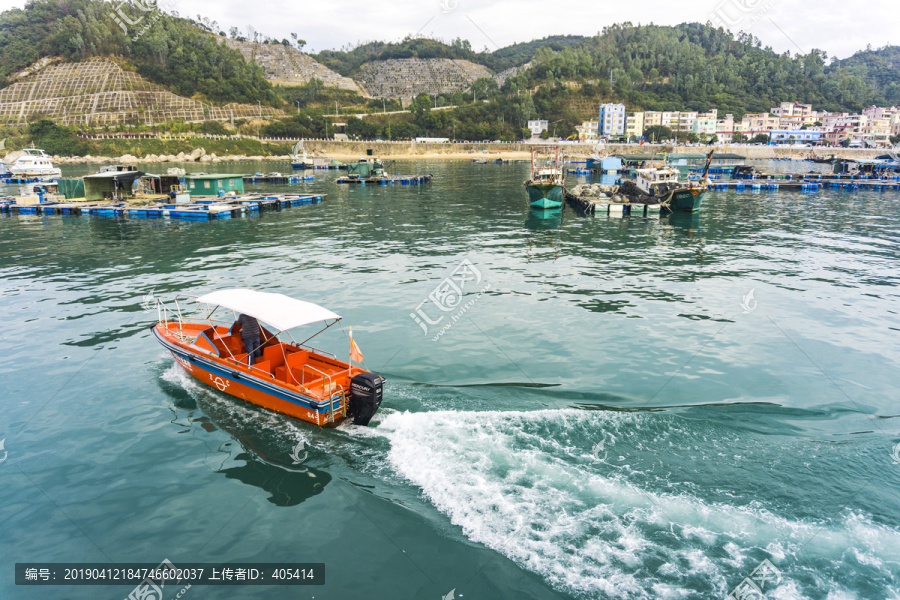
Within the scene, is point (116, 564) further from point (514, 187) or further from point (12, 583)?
point (514, 187)

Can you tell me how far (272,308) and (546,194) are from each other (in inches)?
1587

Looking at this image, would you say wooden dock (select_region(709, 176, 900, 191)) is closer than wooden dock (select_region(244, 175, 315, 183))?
Yes

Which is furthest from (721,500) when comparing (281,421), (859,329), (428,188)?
(428,188)

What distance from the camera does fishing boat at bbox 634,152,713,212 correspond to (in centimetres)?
5125

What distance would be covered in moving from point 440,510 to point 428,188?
71050 millimetres

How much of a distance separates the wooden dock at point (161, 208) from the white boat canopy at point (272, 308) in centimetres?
3745

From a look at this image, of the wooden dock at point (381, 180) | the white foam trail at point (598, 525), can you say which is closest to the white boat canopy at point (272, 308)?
the white foam trail at point (598, 525)

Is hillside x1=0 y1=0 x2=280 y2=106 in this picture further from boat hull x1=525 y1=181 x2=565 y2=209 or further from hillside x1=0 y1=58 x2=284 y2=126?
boat hull x1=525 y1=181 x2=565 y2=209

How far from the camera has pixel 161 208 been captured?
4894 cm

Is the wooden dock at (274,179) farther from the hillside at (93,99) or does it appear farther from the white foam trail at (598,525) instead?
the hillside at (93,99)

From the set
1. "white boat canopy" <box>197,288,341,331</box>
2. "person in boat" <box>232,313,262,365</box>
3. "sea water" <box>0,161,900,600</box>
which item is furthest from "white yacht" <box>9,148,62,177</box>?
"person in boat" <box>232,313,262,365</box>

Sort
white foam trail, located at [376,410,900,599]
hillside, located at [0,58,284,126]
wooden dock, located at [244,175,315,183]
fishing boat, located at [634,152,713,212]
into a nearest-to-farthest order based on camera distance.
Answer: white foam trail, located at [376,410,900,599] < fishing boat, located at [634,152,713,212] < wooden dock, located at [244,175,315,183] < hillside, located at [0,58,284,126]

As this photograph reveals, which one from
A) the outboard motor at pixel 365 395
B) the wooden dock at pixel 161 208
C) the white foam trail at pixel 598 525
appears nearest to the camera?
the white foam trail at pixel 598 525

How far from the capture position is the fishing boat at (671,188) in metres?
51.2
